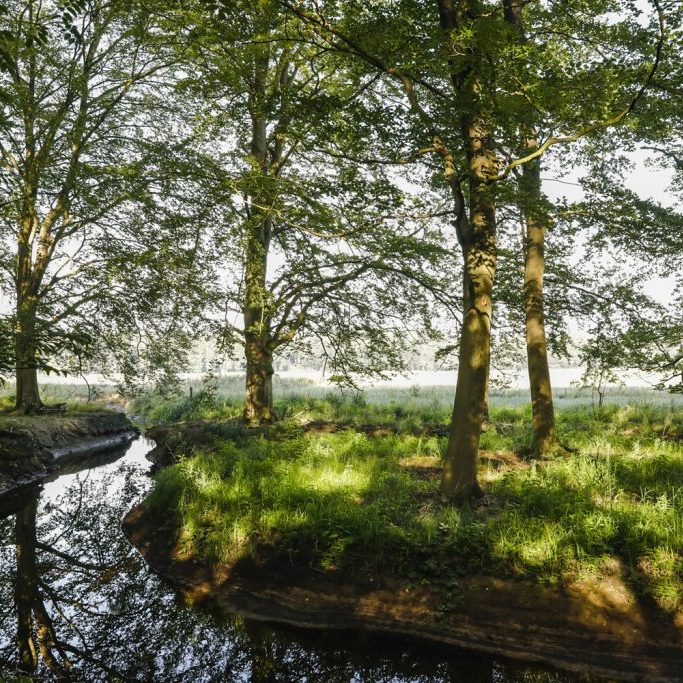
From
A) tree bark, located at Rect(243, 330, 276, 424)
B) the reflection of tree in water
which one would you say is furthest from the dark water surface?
tree bark, located at Rect(243, 330, 276, 424)

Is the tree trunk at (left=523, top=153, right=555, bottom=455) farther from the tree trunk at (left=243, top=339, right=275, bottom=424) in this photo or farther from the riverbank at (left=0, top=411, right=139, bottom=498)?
the riverbank at (left=0, top=411, right=139, bottom=498)

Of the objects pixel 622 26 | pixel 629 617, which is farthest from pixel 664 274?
pixel 629 617

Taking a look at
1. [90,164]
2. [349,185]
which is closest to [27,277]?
[90,164]

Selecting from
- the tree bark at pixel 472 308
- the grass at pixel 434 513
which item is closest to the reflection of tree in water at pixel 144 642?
the grass at pixel 434 513

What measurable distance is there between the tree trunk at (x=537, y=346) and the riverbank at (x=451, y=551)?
64 cm

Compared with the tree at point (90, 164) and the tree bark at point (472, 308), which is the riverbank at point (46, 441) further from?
the tree bark at point (472, 308)

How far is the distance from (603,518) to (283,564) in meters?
4.05

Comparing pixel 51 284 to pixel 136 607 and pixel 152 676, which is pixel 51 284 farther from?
pixel 152 676

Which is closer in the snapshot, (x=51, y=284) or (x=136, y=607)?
(x=136, y=607)

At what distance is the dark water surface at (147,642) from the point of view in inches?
Result: 183

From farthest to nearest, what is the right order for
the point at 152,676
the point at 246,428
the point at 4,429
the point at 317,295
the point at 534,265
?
1. the point at 317,295
2. the point at 246,428
3. the point at 4,429
4. the point at 534,265
5. the point at 152,676

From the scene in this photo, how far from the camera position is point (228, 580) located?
6.27 m

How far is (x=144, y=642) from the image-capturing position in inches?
203

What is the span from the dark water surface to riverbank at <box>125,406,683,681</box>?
28 centimetres
